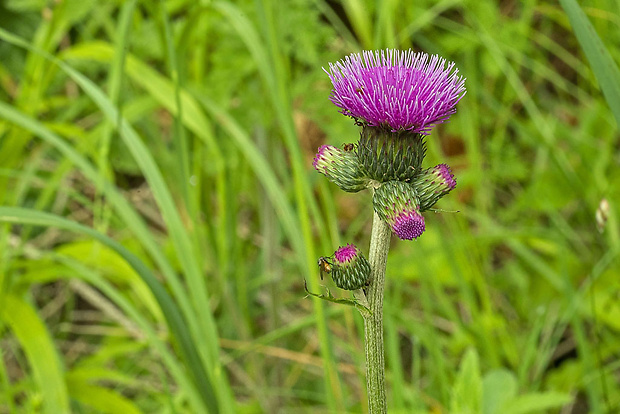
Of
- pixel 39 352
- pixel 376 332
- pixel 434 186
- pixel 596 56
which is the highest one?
pixel 596 56

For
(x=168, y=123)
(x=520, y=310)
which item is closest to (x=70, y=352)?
(x=168, y=123)

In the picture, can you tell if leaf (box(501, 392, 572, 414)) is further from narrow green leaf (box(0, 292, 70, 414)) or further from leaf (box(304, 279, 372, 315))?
narrow green leaf (box(0, 292, 70, 414))

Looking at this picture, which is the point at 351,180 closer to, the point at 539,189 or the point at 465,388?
the point at 465,388

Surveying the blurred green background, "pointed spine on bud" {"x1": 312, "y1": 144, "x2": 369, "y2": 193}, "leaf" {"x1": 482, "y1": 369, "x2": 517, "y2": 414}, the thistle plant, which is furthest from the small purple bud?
"leaf" {"x1": 482, "y1": 369, "x2": 517, "y2": 414}

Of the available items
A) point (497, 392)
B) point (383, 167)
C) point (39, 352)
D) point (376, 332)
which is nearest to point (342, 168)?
point (383, 167)

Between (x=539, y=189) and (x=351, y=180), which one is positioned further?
(x=539, y=189)

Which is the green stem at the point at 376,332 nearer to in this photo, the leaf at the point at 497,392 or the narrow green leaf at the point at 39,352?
the leaf at the point at 497,392

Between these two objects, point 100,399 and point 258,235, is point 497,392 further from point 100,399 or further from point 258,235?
point 258,235
